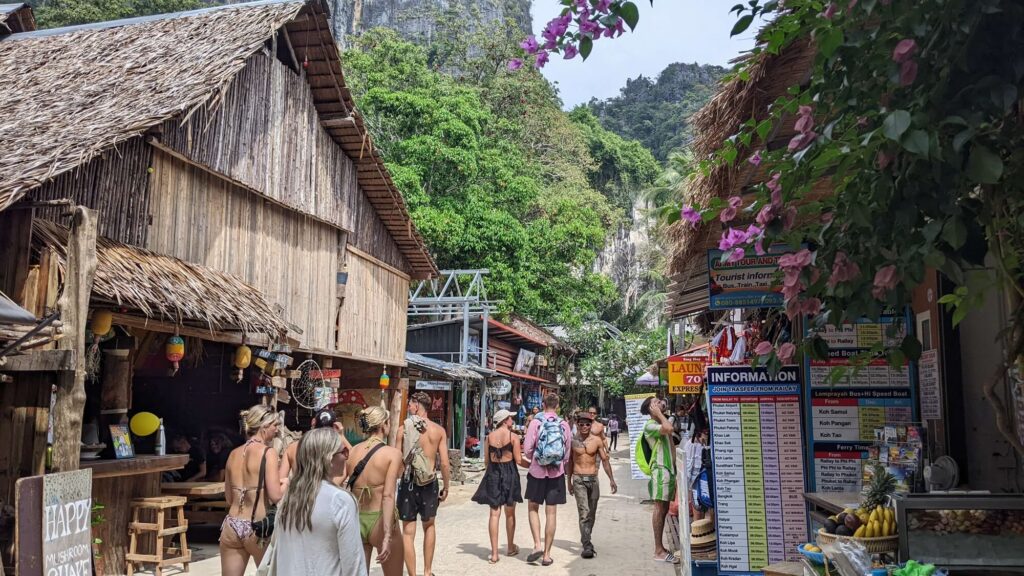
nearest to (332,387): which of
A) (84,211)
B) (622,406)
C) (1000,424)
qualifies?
(84,211)

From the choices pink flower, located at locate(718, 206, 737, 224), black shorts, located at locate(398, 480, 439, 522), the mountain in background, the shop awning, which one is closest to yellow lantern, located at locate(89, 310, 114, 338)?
black shorts, located at locate(398, 480, 439, 522)

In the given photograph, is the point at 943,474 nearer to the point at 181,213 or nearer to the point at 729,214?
the point at 729,214

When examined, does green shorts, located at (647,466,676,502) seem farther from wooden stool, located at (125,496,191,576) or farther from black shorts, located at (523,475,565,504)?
wooden stool, located at (125,496,191,576)

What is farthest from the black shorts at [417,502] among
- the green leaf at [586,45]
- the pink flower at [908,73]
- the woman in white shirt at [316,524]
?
the pink flower at [908,73]

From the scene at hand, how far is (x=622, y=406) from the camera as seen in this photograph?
5262 centimetres

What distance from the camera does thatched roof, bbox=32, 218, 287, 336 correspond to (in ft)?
23.0

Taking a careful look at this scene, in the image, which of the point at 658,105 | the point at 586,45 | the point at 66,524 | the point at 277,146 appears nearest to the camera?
the point at 586,45

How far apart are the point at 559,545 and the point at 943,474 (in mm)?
6877

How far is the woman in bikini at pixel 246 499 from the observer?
614cm

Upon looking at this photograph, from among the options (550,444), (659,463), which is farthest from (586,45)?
(550,444)

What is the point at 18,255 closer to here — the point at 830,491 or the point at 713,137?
the point at 713,137

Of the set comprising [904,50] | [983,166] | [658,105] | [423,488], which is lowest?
[423,488]

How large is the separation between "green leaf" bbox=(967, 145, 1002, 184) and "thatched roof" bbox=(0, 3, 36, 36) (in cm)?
1364

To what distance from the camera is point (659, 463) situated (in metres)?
9.20
